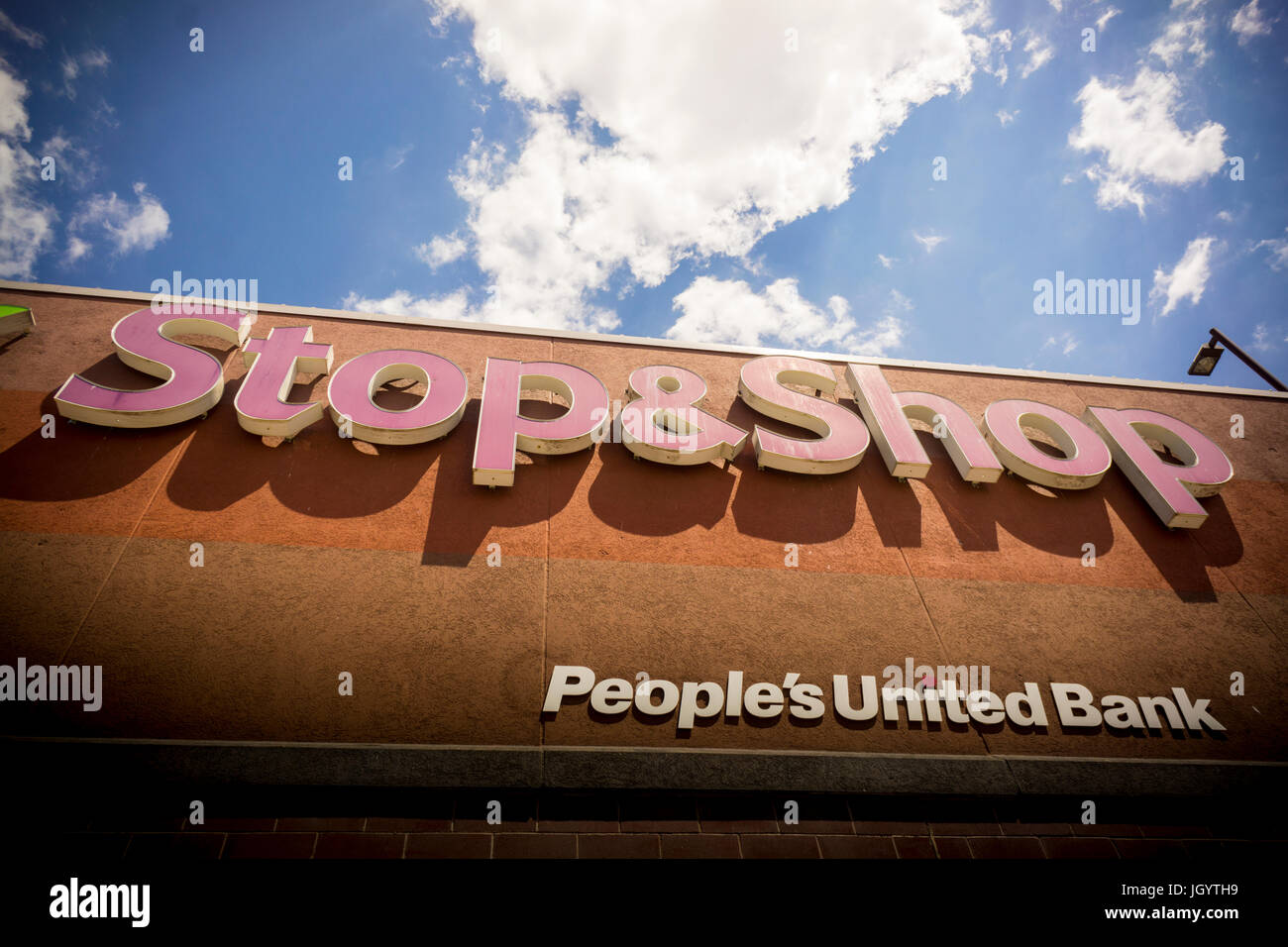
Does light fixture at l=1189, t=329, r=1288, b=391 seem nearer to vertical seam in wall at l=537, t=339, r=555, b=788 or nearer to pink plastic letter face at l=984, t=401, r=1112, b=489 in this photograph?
pink plastic letter face at l=984, t=401, r=1112, b=489

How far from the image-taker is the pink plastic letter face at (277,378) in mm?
9516

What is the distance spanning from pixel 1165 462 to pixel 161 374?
18629 mm

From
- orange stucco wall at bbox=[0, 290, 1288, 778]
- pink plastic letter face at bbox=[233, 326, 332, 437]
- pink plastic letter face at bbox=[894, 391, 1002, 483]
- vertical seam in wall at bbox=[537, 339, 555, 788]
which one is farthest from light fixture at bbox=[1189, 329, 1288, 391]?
pink plastic letter face at bbox=[233, 326, 332, 437]

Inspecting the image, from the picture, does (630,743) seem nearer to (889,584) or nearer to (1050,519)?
(889,584)

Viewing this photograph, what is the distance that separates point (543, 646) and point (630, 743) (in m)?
1.61

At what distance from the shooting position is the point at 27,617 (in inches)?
275

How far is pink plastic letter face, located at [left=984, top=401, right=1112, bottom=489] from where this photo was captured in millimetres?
10992

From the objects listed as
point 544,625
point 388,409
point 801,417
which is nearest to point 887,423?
point 801,417

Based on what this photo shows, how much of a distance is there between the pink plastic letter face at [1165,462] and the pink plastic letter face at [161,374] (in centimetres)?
1617

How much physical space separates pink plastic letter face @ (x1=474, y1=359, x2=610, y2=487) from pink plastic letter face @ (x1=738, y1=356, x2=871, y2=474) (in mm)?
2905

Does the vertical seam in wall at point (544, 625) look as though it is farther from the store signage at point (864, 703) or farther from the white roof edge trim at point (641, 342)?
the white roof edge trim at point (641, 342)

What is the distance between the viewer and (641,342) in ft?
42.7

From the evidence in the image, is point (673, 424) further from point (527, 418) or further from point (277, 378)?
point (277, 378)

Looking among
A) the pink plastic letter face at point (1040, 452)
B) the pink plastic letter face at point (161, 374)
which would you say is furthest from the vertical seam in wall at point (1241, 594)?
the pink plastic letter face at point (161, 374)
